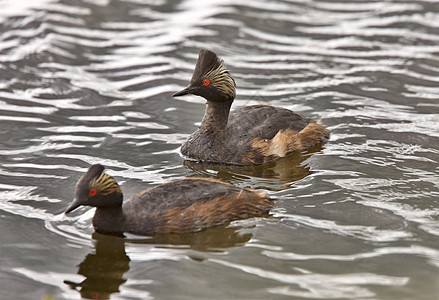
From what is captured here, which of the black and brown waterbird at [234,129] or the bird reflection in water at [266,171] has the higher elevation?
the black and brown waterbird at [234,129]

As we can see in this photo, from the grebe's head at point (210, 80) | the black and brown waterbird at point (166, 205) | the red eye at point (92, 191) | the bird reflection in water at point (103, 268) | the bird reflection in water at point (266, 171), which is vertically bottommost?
the bird reflection in water at point (103, 268)

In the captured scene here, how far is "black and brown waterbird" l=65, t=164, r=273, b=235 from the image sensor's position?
812 cm

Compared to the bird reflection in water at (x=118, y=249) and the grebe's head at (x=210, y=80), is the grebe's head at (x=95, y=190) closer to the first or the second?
the bird reflection in water at (x=118, y=249)

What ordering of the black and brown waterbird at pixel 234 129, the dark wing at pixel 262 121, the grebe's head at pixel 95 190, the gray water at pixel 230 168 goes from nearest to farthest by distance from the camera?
1. the gray water at pixel 230 168
2. the grebe's head at pixel 95 190
3. the black and brown waterbird at pixel 234 129
4. the dark wing at pixel 262 121

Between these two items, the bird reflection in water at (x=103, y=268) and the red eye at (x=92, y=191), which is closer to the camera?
the bird reflection in water at (x=103, y=268)

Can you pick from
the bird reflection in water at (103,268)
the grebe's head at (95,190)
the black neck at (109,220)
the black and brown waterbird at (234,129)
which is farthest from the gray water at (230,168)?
the grebe's head at (95,190)

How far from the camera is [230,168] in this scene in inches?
419

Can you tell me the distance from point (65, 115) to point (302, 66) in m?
4.56

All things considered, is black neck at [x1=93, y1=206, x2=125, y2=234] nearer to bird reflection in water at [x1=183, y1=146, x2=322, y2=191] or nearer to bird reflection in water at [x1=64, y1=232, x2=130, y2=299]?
bird reflection in water at [x1=64, y1=232, x2=130, y2=299]

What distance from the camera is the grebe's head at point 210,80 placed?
35.7 feet

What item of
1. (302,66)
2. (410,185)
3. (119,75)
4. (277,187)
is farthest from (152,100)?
(410,185)

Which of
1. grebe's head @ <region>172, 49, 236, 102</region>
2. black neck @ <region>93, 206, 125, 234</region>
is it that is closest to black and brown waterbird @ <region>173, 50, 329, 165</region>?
grebe's head @ <region>172, 49, 236, 102</region>

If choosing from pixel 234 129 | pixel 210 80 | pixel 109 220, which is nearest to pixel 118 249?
pixel 109 220

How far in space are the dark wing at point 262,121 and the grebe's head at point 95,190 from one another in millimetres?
3191
